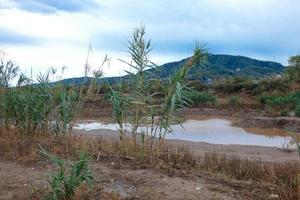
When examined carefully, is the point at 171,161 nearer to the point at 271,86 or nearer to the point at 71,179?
the point at 71,179

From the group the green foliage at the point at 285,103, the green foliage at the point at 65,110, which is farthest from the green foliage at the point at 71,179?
the green foliage at the point at 285,103

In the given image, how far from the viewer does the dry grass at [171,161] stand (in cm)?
772

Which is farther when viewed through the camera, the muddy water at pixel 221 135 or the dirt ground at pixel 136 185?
the muddy water at pixel 221 135

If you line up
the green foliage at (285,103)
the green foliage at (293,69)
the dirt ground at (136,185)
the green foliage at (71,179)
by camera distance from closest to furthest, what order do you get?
the green foliage at (71,179), the dirt ground at (136,185), the green foliage at (285,103), the green foliage at (293,69)

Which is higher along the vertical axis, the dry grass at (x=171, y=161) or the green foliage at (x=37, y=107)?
the green foliage at (x=37, y=107)

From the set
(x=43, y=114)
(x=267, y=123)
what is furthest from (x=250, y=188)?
(x=267, y=123)

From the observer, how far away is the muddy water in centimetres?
1823

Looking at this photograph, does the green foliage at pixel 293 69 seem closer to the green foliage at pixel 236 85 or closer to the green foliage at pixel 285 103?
the green foliage at pixel 236 85

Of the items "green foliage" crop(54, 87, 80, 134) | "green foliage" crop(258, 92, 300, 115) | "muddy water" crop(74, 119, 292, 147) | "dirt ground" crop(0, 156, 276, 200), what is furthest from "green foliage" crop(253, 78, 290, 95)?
"dirt ground" crop(0, 156, 276, 200)

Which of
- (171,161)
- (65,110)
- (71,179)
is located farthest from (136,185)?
(65,110)

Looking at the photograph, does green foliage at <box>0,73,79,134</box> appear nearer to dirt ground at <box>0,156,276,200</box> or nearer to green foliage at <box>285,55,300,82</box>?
dirt ground at <box>0,156,276,200</box>

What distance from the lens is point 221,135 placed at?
20.3 metres

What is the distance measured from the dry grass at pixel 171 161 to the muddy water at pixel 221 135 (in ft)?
23.6

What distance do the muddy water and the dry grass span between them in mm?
7208
